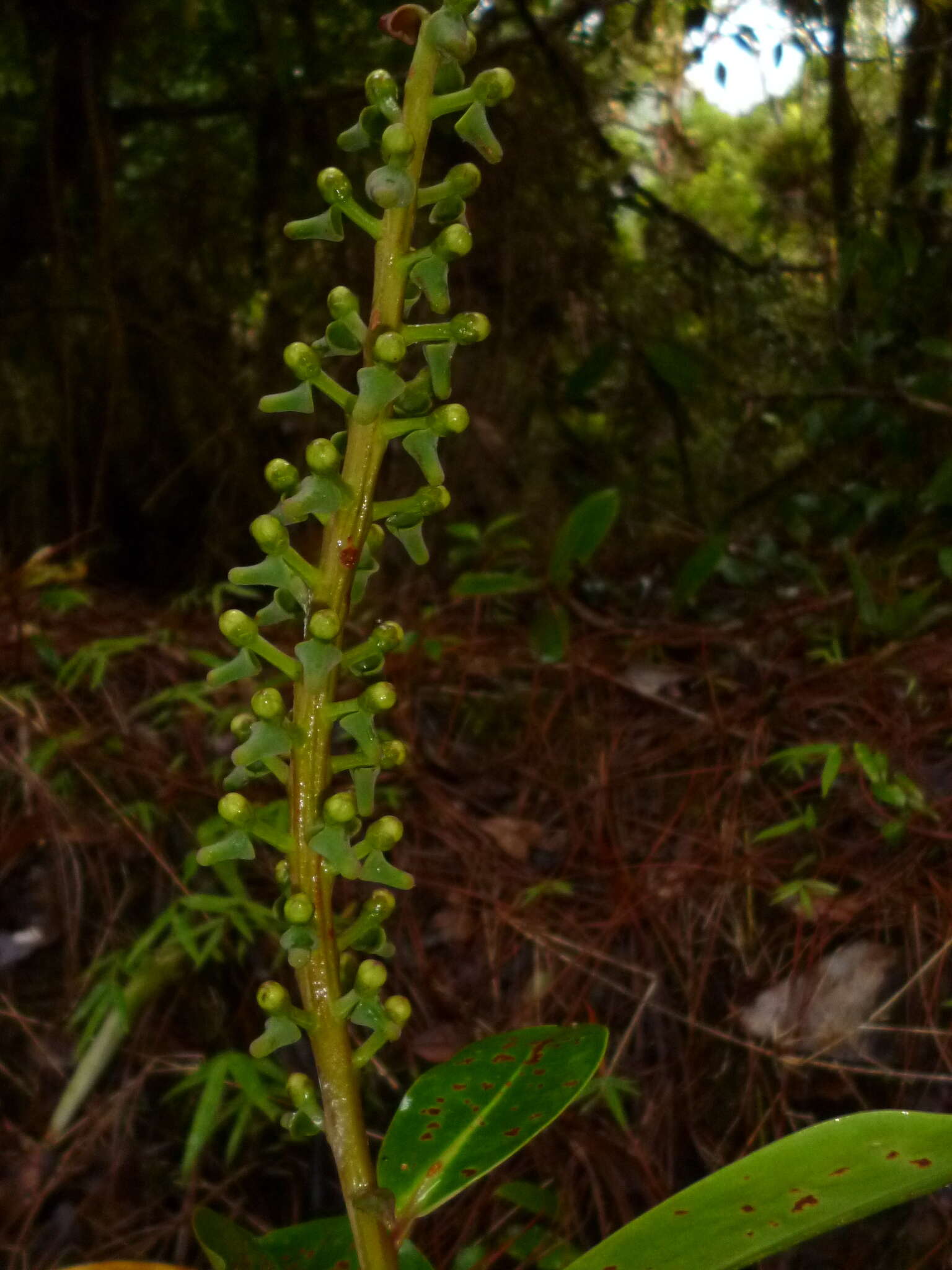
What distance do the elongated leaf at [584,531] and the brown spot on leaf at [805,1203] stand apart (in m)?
1.55

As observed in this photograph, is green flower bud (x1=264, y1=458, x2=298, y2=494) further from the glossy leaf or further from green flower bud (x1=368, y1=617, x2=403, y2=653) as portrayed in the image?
the glossy leaf

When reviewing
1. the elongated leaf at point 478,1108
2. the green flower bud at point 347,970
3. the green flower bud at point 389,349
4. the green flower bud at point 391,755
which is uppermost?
the green flower bud at point 389,349

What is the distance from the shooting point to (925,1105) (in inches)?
51.0

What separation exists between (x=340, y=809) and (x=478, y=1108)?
0.30 m

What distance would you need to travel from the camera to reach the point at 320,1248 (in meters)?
0.77

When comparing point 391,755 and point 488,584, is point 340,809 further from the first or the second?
point 488,584

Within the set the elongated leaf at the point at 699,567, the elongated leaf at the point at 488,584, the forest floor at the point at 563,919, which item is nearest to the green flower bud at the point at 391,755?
the forest floor at the point at 563,919

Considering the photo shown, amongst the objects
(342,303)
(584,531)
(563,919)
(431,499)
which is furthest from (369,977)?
(584,531)

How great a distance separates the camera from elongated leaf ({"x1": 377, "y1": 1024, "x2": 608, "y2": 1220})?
73 cm

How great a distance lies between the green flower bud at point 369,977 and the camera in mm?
611

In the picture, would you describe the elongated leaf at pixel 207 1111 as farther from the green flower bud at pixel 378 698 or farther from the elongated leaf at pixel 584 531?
the elongated leaf at pixel 584 531

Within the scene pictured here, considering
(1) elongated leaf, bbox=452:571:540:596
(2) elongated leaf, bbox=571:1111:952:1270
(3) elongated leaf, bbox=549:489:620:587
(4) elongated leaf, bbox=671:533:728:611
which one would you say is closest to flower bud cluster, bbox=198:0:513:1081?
(2) elongated leaf, bbox=571:1111:952:1270

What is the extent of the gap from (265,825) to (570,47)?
3.09 metres

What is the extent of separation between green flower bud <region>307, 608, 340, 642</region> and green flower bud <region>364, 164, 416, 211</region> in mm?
220
